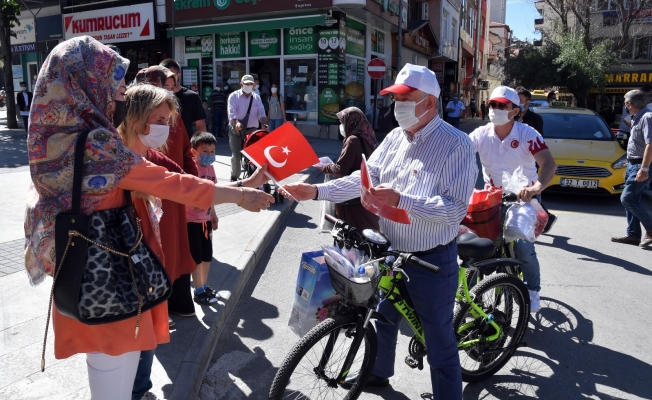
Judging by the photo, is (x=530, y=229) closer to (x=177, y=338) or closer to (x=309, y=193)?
(x=309, y=193)

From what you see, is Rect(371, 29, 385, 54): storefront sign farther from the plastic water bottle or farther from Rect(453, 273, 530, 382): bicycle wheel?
the plastic water bottle

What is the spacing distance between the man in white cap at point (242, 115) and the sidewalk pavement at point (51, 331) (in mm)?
3033

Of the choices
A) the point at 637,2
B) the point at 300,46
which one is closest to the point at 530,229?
the point at 300,46

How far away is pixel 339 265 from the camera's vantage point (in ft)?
8.60

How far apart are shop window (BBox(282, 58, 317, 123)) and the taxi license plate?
10.3 meters

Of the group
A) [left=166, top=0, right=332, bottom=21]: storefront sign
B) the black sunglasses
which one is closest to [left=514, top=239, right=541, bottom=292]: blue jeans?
the black sunglasses

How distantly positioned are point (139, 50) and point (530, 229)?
20.4m

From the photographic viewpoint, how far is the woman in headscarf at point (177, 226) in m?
3.53

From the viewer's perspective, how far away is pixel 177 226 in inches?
143

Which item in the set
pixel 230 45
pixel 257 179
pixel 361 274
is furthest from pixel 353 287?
pixel 230 45

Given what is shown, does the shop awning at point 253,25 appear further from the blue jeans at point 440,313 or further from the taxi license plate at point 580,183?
the blue jeans at point 440,313

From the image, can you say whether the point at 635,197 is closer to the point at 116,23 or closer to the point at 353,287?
the point at 353,287

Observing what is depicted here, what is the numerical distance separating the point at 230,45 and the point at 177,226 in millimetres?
16889

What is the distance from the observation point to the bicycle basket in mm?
2588
